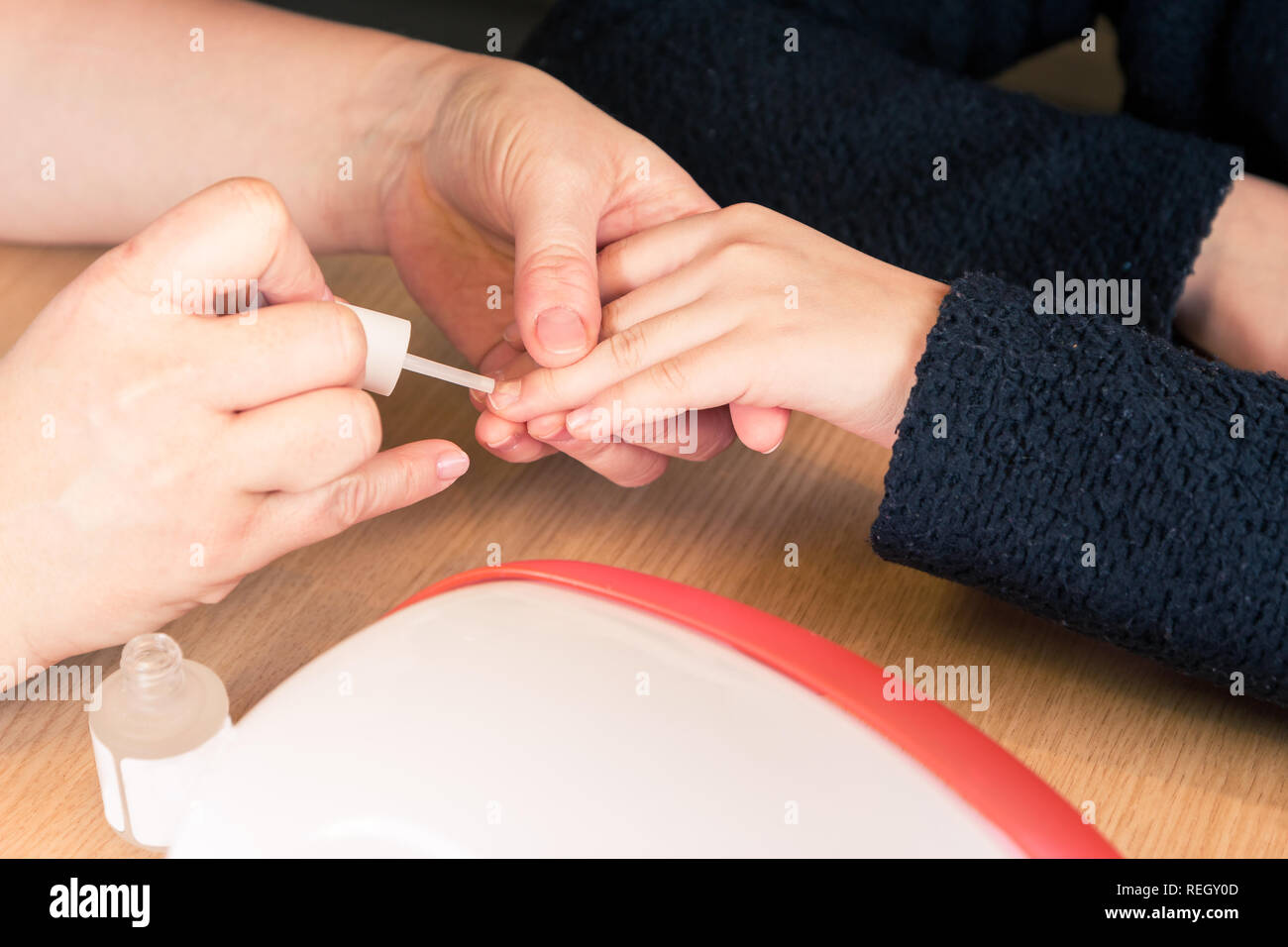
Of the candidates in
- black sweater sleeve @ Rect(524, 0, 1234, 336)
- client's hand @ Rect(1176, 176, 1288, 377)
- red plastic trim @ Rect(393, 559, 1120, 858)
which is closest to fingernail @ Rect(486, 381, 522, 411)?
red plastic trim @ Rect(393, 559, 1120, 858)

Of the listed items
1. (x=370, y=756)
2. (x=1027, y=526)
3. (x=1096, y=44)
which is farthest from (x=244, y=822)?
(x=1096, y=44)

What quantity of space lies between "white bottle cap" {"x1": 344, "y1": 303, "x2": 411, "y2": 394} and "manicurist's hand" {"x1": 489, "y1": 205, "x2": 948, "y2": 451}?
6 centimetres

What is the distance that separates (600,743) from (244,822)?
10cm

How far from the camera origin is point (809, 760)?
35cm

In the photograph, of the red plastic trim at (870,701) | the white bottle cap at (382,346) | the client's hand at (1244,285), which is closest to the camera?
the red plastic trim at (870,701)

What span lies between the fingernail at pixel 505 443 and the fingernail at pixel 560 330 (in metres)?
0.06

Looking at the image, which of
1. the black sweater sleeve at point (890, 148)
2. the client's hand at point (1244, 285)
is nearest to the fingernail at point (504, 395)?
the black sweater sleeve at point (890, 148)

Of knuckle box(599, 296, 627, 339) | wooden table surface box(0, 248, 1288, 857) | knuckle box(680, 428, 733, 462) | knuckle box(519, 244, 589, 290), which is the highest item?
knuckle box(519, 244, 589, 290)

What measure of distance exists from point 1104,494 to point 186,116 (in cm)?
50

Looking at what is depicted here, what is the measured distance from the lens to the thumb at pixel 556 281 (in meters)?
0.49

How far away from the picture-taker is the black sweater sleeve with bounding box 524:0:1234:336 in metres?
0.61

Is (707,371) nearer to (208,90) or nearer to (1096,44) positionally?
(208,90)

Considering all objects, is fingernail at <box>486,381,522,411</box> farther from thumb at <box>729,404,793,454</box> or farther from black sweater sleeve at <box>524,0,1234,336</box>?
black sweater sleeve at <box>524,0,1234,336</box>

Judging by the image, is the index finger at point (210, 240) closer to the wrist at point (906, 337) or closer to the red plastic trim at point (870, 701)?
the red plastic trim at point (870, 701)
